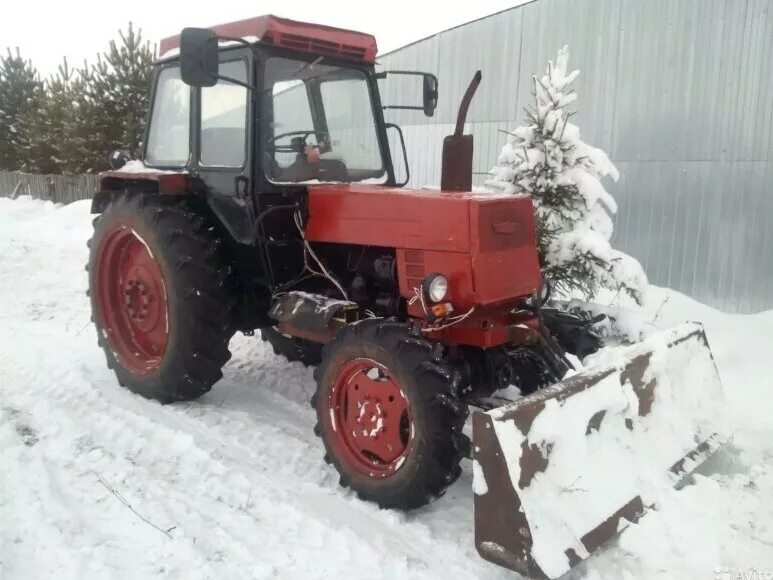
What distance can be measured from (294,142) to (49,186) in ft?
59.2

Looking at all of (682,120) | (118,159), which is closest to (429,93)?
(118,159)

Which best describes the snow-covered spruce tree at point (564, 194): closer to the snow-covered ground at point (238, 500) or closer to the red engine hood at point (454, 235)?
the snow-covered ground at point (238, 500)

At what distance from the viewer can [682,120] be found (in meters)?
7.68

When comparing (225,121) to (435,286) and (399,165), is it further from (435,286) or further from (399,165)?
(435,286)

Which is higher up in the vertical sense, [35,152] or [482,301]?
[35,152]

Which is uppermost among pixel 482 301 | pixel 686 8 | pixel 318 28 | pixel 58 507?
pixel 686 8

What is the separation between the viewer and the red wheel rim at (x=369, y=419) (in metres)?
3.30

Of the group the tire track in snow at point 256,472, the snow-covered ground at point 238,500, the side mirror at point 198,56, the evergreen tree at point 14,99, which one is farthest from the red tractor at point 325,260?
the evergreen tree at point 14,99

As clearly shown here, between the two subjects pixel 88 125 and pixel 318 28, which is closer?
pixel 318 28

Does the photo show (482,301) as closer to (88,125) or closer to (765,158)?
(765,158)

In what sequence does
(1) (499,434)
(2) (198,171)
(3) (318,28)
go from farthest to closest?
(2) (198,171) < (3) (318,28) < (1) (499,434)

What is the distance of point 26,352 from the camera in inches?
214

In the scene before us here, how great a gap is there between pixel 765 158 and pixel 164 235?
6.21 meters

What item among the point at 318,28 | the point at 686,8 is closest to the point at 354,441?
the point at 318,28
